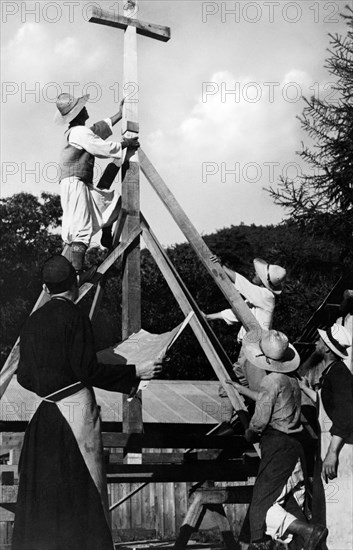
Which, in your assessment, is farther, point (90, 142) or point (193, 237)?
point (193, 237)

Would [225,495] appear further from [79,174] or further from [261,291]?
[79,174]

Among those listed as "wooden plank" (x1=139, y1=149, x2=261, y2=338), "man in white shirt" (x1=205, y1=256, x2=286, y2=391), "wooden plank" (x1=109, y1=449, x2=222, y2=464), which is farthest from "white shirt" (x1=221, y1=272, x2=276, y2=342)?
"wooden plank" (x1=109, y1=449, x2=222, y2=464)

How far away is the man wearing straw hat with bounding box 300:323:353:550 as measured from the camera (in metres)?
8.48

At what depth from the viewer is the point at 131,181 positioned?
30.5ft

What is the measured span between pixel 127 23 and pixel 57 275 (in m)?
3.74

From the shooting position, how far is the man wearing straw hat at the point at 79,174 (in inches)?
345

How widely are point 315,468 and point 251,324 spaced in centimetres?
148

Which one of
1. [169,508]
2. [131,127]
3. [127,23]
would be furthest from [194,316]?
[169,508]

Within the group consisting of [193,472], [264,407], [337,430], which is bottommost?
[193,472]

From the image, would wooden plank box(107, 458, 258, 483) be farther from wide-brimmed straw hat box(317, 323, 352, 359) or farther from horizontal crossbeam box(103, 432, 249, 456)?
wide-brimmed straw hat box(317, 323, 352, 359)

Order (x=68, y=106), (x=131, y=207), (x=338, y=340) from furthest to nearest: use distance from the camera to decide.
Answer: (x=131, y=207) < (x=68, y=106) < (x=338, y=340)

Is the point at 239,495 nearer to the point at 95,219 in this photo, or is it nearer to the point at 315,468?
the point at 315,468

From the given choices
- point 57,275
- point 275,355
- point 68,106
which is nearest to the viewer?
point 57,275

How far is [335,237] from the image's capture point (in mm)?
20516
